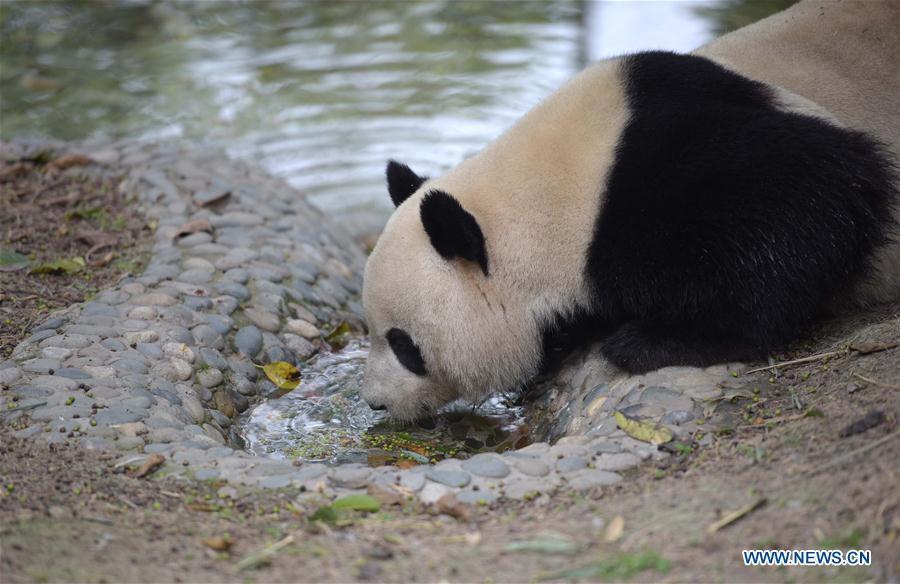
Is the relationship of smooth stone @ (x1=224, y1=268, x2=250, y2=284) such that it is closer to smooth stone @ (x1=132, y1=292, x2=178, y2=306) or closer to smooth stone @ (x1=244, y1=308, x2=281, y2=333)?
smooth stone @ (x1=244, y1=308, x2=281, y2=333)

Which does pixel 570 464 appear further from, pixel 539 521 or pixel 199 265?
pixel 199 265

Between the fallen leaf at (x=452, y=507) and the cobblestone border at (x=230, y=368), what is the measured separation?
0.21 feet

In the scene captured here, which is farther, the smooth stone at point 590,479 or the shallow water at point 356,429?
the shallow water at point 356,429

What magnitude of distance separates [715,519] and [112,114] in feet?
29.9

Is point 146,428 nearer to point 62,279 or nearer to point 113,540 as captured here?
point 113,540

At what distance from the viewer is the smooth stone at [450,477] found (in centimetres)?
407

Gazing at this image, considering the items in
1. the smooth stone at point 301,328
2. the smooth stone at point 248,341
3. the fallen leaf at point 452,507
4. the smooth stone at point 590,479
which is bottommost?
Answer: the smooth stone at point 301,328

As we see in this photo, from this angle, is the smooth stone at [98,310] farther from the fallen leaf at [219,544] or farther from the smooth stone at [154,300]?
the fallen leaf at [219,544]

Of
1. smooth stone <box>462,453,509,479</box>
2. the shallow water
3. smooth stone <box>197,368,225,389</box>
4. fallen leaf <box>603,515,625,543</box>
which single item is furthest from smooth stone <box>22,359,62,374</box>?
fallen leaf <box>603,515,625,543</box>

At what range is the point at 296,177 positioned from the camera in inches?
381

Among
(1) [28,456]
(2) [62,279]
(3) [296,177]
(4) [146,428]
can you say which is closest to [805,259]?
(4) [146,428]

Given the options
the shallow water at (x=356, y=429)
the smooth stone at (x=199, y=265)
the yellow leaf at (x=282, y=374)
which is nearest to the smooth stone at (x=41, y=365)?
the shallow water at (x=356, y=429)

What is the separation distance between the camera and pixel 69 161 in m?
8.15

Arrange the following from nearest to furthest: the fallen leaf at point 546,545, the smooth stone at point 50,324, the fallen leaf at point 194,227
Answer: the fallen leaf at point 546,545
the smooth stone at point 50,324
the fallen leaf at point 194,227
